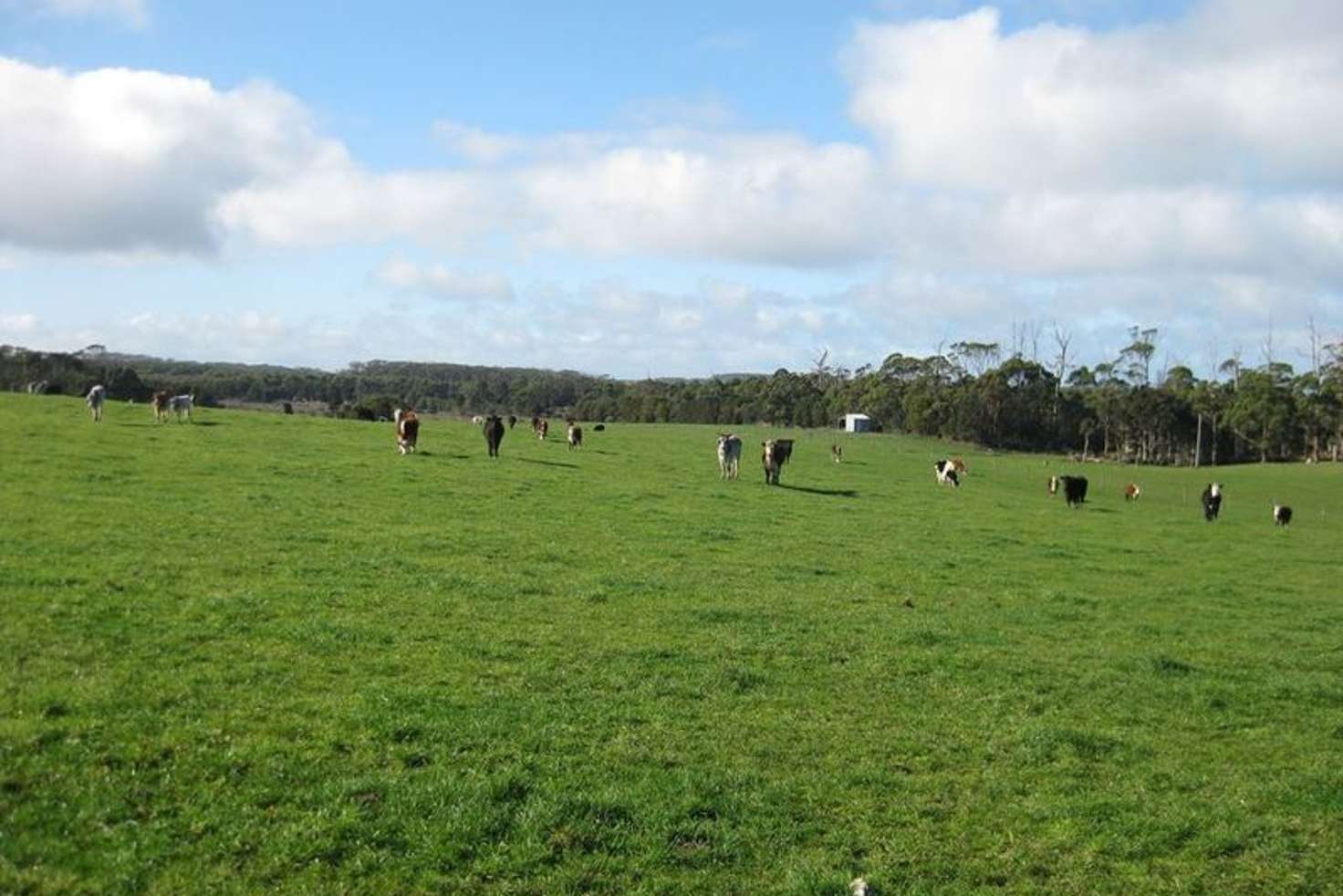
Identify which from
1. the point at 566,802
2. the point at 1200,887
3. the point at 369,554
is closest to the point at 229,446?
the point at 369,554

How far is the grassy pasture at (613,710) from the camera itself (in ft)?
24.8

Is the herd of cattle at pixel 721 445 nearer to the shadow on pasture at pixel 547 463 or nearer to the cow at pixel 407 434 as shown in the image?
the cow at pixel 407 434

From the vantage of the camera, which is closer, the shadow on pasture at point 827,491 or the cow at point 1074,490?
the shadow on pasture at point 827,491

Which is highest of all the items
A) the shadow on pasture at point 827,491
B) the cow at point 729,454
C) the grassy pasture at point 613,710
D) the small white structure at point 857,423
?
the small white structure at point 857,423

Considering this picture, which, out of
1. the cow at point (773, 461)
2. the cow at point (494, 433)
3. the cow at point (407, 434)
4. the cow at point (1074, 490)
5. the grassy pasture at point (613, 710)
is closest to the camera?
the grassy pasture at point (613, 710)

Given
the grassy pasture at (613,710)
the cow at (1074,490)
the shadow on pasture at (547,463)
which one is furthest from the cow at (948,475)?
the grassy pasture at (613,710)

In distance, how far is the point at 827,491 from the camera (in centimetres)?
3950

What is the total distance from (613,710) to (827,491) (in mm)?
29739

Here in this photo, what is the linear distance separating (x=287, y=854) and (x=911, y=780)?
207 inches

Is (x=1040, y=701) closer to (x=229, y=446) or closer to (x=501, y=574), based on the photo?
(x=501, y=574)

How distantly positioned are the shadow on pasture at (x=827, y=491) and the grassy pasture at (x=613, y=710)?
14350mm

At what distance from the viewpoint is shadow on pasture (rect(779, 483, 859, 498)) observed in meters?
38.0

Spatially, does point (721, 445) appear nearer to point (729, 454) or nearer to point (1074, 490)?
point (729, 454)

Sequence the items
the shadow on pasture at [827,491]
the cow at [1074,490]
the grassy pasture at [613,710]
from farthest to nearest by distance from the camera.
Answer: the cow at [1074,490], the shadow on pasture at [827,491], the grassy pasture at [613,710]
